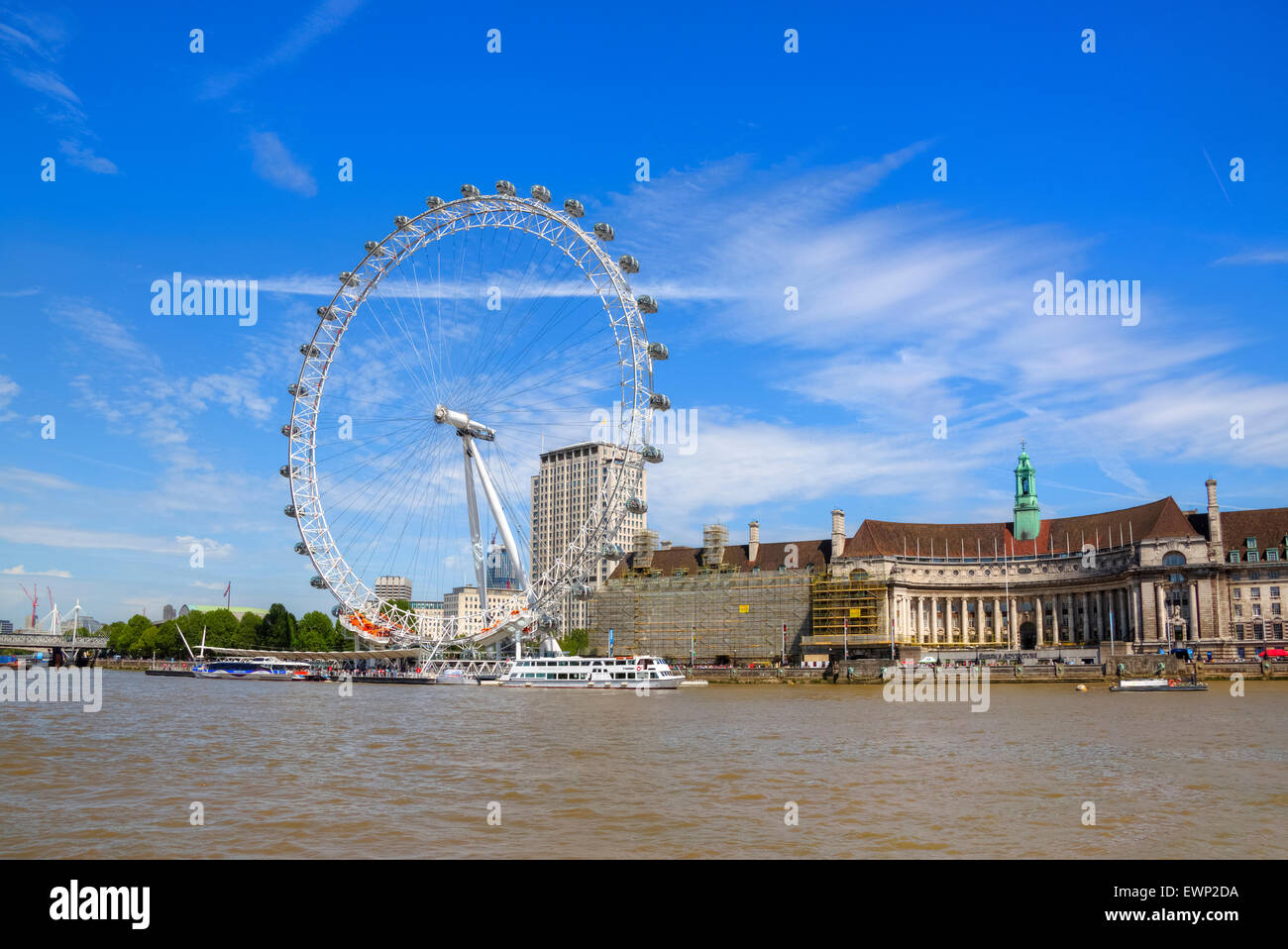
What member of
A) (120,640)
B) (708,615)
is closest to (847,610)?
(708,615)

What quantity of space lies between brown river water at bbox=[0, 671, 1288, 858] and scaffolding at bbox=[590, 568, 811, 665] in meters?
72.2

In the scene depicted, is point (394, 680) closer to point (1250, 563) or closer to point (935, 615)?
point (935, 615)

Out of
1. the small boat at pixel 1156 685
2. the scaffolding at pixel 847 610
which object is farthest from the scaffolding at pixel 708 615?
the small boat at pixel 1156 685

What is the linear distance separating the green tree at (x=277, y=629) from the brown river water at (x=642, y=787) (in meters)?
102

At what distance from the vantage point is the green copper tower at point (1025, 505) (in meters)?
124

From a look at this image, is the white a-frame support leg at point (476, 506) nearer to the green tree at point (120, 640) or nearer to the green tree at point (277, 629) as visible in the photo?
the green tree at point (277, 629)

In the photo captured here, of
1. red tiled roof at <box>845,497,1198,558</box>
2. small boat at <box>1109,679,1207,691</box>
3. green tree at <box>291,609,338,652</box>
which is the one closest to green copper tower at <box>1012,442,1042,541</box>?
red tiled roof at <box>845,497,1198,558</box>

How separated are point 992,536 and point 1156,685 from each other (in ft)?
172

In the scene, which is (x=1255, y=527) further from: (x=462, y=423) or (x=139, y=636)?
(x=139, y=636)

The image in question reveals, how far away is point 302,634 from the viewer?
147 meters

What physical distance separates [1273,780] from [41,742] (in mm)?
33263

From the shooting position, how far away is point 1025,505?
126250 mm

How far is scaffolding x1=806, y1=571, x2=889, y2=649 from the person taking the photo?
359ft
